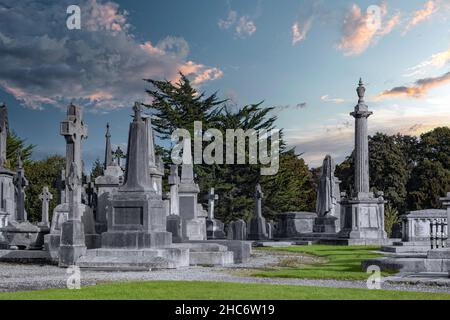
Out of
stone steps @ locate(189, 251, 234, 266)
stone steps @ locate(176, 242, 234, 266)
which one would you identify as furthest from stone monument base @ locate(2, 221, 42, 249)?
stone steps @ locate(189, 251, 234, 266)

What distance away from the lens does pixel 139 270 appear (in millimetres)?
17000

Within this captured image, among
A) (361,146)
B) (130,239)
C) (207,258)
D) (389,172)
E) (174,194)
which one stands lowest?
(207,258)

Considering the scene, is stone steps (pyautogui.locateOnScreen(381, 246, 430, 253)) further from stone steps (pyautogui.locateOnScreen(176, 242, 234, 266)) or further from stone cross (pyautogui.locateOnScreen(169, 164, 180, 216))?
stone cross (pyautogui.locateOnScreen(169, 164, 180, 216))

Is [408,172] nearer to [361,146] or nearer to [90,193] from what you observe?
[361,146]

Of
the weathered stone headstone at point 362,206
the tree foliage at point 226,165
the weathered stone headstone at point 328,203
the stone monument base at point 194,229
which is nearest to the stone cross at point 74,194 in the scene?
the stone monument base at point 194,229

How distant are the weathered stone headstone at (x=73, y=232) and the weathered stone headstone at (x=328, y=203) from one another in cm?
2072


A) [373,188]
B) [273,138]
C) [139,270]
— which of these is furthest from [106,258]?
[373,188]

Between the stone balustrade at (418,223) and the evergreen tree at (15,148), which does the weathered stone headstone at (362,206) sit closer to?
the stone balustrade at (418,223)

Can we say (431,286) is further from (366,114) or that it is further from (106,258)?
(366,114)

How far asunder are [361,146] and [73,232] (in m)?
19.2

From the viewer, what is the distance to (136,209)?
723 inches

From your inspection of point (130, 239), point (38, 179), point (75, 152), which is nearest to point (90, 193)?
point (75, 152)

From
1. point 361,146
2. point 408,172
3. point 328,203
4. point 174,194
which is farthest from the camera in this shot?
point 408,172

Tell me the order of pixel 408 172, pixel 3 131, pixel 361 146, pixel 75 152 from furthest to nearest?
pixel 408 172
pixel 361 146
pixel 3 131
pixel 75 152
